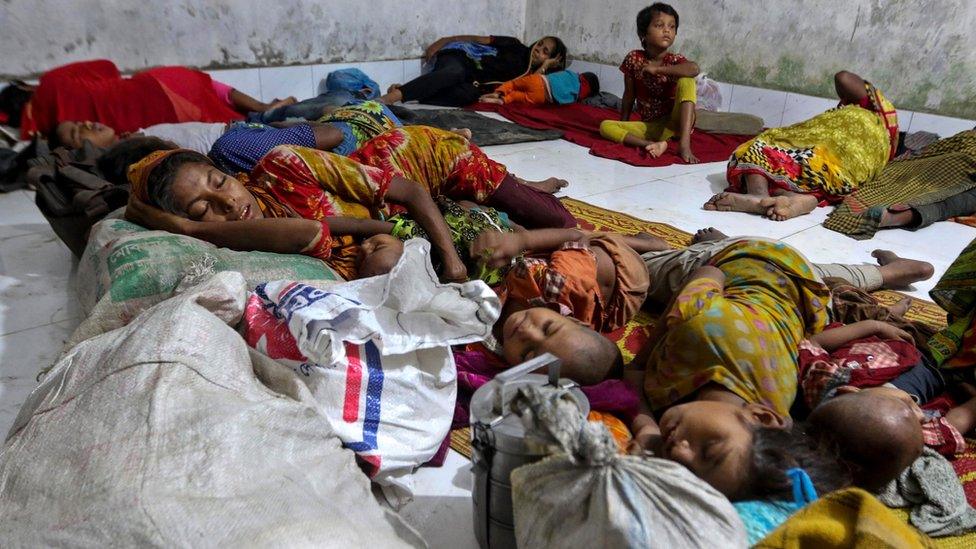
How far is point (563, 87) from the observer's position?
605 centimetres

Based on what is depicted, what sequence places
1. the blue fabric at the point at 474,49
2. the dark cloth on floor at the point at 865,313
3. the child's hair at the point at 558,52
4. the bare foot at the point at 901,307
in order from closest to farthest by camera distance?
1. the dark cloth on floor at the point at 865,313
2. the bare foot at the point at 901,307
3. the blue fabric at the point at 474,49
4. the child's hair at the point at 558,52

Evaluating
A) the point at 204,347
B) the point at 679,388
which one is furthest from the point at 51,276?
the point at 679,388

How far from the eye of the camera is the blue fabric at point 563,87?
19.7 feet

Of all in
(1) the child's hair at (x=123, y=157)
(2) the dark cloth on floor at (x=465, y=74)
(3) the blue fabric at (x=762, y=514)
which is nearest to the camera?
(3) the blue fabric at (x=762, y=514)

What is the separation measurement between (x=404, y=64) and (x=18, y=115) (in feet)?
10.6

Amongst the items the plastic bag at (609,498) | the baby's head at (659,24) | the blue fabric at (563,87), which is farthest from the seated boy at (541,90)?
the plastic bag at (609,498)

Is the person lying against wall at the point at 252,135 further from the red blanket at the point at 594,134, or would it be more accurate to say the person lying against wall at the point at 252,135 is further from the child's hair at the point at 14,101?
the red blanket at the point at 594,134

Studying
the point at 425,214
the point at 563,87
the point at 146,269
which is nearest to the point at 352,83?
the point at 563,87

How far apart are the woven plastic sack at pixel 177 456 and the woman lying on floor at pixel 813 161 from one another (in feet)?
9.28

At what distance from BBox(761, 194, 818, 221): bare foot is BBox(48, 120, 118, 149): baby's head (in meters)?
3.68

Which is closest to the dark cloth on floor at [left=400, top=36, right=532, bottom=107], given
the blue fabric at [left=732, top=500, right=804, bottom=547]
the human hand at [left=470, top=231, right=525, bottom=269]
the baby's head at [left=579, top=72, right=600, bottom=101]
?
the baby's head at [left=579, top=72, right=600, bottom=101]

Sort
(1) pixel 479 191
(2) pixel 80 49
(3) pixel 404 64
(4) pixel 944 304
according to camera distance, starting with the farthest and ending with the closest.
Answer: (3) pixel 404 64
(2) pixel 80 49
(1) pixel 479 191
(4) pixel 944 304

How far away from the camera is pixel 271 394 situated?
131 centimetres

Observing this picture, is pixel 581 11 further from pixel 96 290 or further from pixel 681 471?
pixel 681 471
